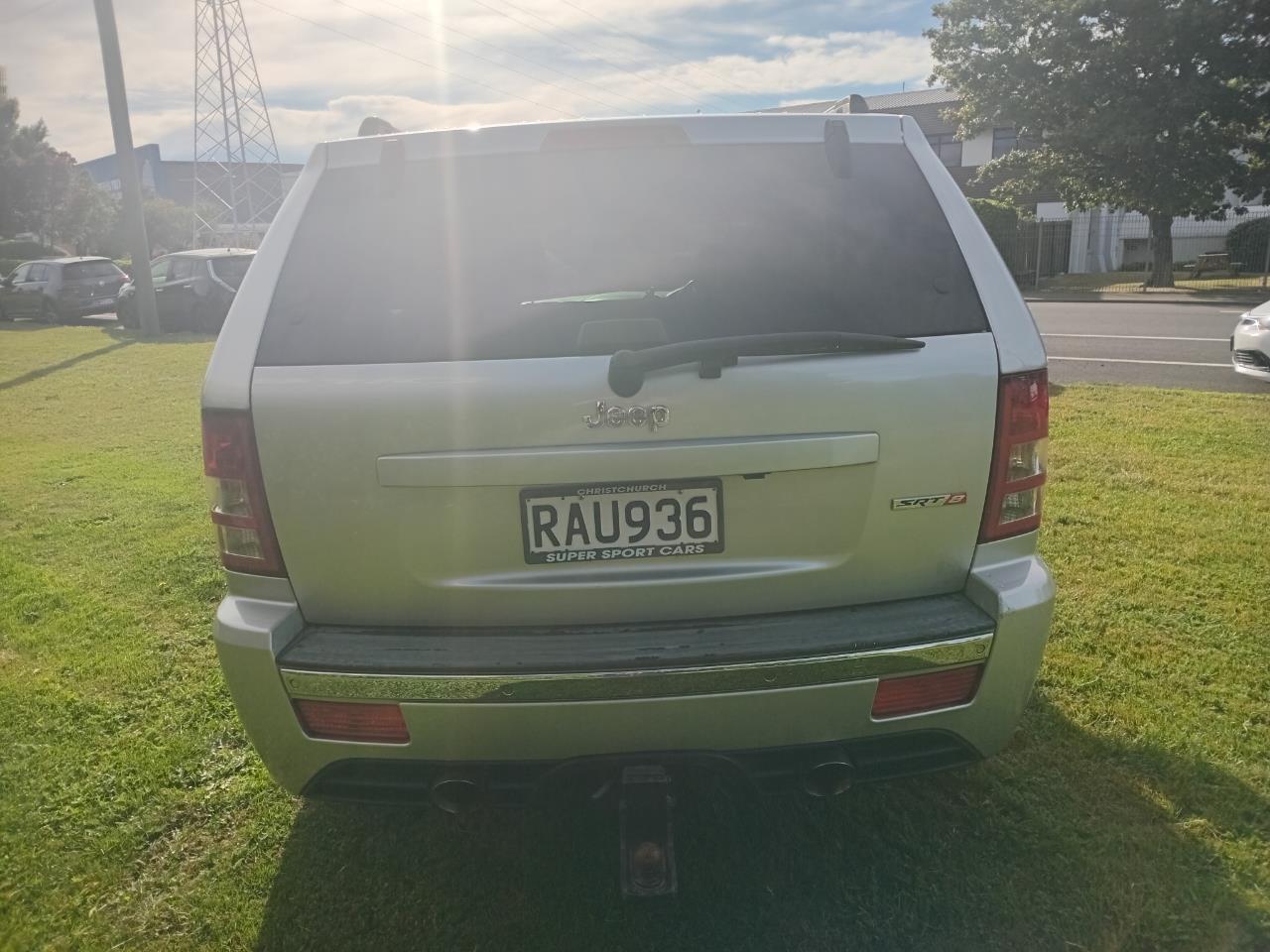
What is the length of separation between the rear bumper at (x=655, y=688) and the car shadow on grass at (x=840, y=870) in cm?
30

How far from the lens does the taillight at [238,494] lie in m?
2.05

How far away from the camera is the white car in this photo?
328 inches

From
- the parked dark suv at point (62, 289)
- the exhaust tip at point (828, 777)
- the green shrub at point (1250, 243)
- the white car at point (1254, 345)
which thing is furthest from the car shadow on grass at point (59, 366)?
the green shrub at point (1250, 243)

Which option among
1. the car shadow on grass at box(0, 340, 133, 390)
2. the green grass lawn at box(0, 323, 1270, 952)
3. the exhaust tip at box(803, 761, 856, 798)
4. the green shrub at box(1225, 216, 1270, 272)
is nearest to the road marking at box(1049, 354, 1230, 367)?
the green grass lawn at box(0, 323, 1270, 952)

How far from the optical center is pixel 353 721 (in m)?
2.02

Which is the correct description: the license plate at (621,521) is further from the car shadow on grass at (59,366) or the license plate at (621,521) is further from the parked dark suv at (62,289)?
the parked dark suv at (62,289)

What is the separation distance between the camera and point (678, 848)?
2531mm

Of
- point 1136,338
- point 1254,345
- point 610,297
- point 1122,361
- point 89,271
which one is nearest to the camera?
point 610,297

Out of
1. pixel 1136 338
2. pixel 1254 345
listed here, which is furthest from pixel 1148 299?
pixel 1254 345

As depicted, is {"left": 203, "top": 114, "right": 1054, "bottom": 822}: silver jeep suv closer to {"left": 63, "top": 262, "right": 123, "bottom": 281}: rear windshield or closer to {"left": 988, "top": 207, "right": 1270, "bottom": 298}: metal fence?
{"left": 63, "top": 262, "right": 123, "bottom": 281}: rear windshield

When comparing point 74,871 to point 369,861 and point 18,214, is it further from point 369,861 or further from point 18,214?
point 18,214

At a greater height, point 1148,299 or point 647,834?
point 1148,299

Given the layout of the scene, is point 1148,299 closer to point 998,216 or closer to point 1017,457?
point 998,216

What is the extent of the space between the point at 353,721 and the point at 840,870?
4.26ft
